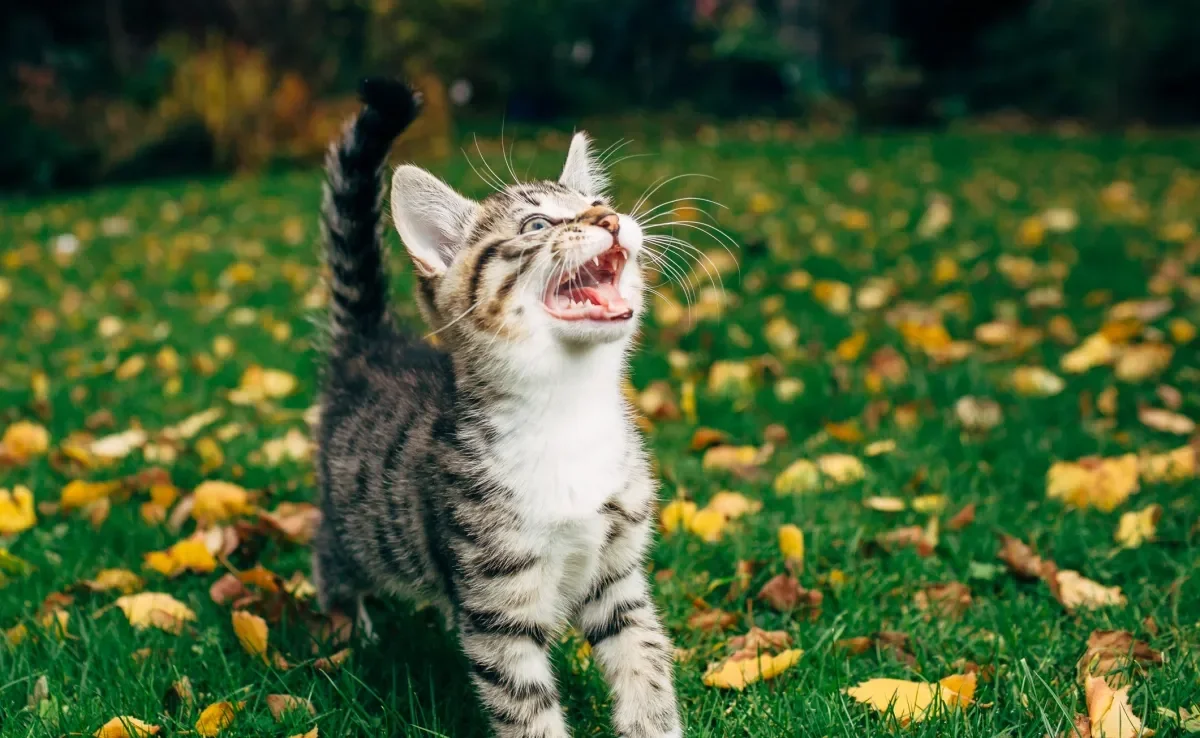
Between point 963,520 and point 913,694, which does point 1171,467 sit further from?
point 913,694

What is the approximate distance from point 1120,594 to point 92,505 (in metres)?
2.96

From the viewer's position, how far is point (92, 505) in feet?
9.83

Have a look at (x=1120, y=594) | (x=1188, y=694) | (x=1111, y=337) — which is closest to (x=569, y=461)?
(x=1188, y=694)

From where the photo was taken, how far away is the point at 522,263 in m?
1.82

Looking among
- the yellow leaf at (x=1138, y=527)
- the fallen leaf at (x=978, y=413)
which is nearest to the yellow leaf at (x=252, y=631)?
the yellow leaf at (x=1138, y=527)

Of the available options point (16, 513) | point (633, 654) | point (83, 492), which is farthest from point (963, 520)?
point (16, 513)

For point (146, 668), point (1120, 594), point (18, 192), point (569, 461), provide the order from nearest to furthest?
point (569, 461), point (146, 668), point (1120, 594), point (18, 192)

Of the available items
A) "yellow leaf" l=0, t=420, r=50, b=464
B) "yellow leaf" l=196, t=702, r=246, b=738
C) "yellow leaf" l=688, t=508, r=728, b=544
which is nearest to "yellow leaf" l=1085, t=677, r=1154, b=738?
"yellow leaf" l=688, t=508, r=728, b=544

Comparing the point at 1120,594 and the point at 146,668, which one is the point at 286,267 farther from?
the point at 1120,594

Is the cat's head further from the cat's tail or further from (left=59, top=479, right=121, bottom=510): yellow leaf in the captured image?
(left=59, top=479, right=121, bottom=510): yellow leaf

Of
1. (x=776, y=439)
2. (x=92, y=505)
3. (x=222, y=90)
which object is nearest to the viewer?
(x=92, y=505)

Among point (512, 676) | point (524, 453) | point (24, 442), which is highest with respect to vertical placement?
point (524, 453)

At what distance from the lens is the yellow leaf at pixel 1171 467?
9.56ft

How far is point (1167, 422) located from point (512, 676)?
8.72 ft
